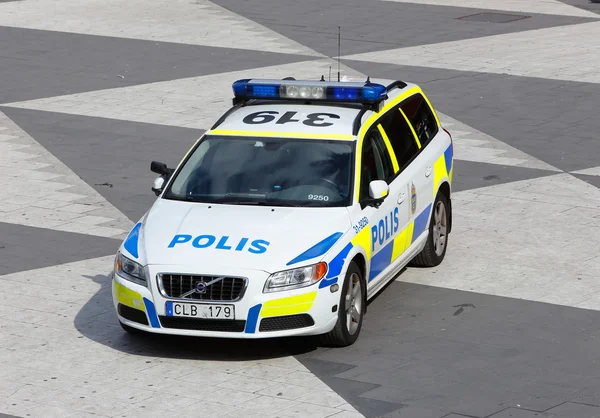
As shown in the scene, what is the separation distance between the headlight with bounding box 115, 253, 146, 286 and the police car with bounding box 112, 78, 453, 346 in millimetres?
11

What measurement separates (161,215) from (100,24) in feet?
50.8

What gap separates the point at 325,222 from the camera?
9.25 meters

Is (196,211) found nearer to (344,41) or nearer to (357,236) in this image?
(357,236)

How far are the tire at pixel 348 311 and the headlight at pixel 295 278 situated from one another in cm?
27

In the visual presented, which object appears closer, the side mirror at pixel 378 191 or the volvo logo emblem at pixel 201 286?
the volvo logo emblem at pixel 201 286

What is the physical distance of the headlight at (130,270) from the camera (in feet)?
29.6

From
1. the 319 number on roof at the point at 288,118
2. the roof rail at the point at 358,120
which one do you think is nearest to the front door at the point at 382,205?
Answer: the roof rail at the point at 358,120

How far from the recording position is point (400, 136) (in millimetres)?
10750

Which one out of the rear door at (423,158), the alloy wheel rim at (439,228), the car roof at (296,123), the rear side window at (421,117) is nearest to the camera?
the car roof at (296,123)

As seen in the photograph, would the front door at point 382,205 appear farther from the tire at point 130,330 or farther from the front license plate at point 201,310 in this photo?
the tire at point 130,330

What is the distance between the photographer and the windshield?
379 inches

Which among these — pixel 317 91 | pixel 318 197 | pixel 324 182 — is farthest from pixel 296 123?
pixel 318 197

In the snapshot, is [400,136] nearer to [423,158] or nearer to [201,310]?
[423,158]

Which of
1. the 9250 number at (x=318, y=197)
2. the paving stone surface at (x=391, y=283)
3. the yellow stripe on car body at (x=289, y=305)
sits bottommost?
the paving stone surface at (x=391, y=283)
